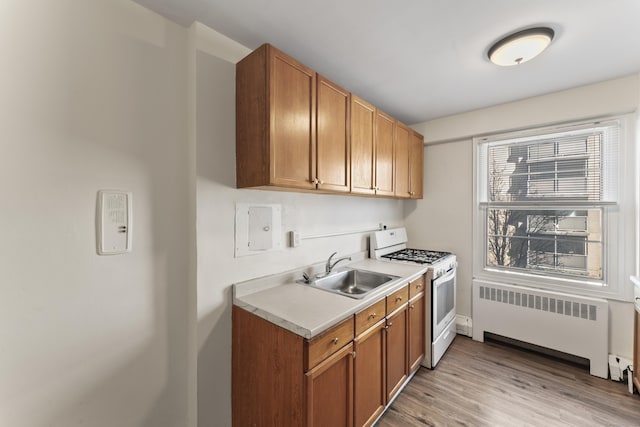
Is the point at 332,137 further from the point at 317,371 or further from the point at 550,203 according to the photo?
the point at 550,203

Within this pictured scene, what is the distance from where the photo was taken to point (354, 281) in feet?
7.93

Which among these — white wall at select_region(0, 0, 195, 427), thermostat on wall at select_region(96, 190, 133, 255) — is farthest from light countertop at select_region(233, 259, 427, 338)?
thermostat on wall at select_region(96, 190, 133, 255)

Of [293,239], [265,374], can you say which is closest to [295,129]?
[293,239]

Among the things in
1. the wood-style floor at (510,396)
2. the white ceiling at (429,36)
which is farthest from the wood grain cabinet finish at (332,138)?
the wood-style floor at (510,396)

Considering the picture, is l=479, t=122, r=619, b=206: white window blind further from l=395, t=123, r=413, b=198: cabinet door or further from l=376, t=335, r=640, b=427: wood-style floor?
l=376, t=335, r=640, b=427: wood-style floor

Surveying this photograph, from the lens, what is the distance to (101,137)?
4.25ft

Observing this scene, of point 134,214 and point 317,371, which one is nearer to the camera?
point 317,371

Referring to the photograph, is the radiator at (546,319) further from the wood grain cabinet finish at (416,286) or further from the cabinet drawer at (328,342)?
the cabinet drawer at (328,342)

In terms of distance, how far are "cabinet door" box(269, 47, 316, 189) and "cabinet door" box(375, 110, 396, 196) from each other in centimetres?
89

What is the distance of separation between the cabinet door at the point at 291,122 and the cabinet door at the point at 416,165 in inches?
67.4

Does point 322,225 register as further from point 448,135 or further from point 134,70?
point 448,135

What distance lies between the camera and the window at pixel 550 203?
2.39 meters

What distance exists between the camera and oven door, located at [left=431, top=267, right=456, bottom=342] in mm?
2457

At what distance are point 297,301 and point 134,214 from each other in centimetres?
104
